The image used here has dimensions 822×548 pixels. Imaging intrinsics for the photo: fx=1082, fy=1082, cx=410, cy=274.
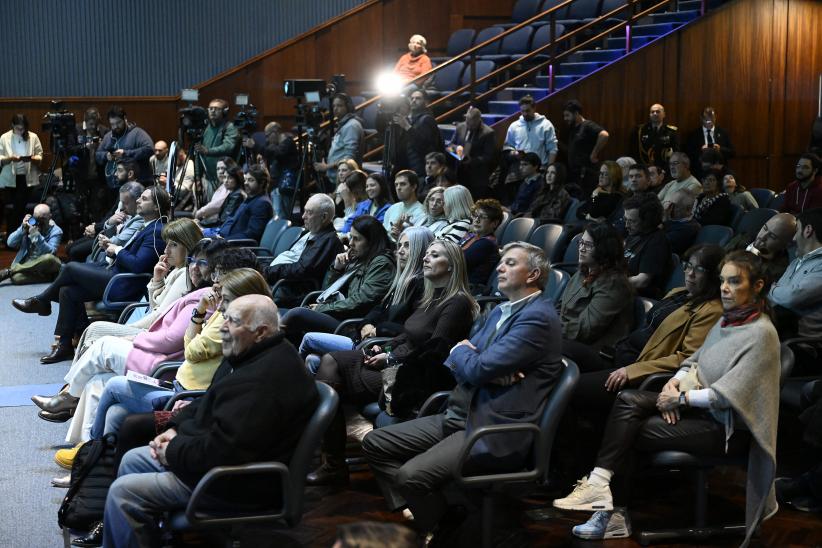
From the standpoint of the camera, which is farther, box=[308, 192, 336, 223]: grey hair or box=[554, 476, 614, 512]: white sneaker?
box=[308, 192, 336, 223]: grey hair

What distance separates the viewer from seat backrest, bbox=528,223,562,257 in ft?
20.3

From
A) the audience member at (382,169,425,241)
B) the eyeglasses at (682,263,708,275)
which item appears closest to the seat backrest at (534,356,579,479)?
the eyeglasses at (682,263,708,275)

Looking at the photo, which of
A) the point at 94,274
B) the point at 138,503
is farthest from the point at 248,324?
the point at 94,274

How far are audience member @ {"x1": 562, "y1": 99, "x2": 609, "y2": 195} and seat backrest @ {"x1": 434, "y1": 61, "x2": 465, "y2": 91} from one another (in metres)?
2.21

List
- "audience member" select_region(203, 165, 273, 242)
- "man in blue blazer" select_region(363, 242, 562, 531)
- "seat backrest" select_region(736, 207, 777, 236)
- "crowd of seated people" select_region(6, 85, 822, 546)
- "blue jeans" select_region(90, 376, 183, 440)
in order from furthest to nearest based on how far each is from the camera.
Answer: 1. "audience member" select_region(203, 165, 273, 242)
2. "seat backrest" select_region(736, 207, 777, 236)
3. "blue jeans" select_region(90, 376, 183, 440)
4. "man in blue blazer" select_region(363, 242, 562, 531)
5. "crowd of seated people" select_region(6, 85, 822, 546)

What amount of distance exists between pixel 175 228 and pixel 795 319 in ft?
9.45

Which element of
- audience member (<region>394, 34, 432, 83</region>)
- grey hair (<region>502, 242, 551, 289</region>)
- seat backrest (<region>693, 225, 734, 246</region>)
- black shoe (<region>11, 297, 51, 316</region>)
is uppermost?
audience member (<region>394, 34, 432, 83</region>)

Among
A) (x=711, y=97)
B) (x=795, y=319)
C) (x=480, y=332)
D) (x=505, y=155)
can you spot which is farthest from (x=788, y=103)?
(x=480, y=332)

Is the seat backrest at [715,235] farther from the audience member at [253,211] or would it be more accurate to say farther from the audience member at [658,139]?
the audience member at [658,139]

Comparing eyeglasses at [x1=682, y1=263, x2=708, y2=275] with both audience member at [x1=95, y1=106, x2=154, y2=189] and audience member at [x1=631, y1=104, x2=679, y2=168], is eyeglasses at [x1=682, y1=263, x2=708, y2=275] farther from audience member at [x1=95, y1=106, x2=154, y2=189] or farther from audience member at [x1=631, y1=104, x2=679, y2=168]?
audience member at [x1=95, y1=106, x2=154, y2=189]

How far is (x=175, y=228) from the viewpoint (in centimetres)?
528

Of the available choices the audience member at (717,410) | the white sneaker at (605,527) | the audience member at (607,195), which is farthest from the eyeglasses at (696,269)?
the audience member at (607,195)

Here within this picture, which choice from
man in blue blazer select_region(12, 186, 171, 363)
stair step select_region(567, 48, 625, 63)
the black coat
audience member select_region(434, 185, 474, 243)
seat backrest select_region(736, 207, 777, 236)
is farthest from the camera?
stair step select_region(567, 48, 625, 63)

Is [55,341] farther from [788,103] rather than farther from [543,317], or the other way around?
[788,103]
